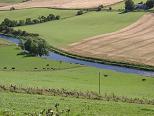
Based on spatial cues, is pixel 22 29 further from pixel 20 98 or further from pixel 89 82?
pixel 20 98

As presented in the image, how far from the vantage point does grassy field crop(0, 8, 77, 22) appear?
142250mm

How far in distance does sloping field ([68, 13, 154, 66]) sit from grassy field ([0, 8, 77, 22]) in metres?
35.1

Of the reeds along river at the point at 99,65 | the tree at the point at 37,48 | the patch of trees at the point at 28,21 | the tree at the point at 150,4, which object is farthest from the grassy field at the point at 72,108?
the tree at the point at 150,4

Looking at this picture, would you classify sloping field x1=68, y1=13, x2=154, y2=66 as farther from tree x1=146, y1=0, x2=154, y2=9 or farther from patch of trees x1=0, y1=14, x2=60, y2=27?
patch of trees x1=0, y1=14, x2=60, y2=27

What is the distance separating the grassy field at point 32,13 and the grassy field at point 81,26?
981 centimetres

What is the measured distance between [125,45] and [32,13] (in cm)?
6283

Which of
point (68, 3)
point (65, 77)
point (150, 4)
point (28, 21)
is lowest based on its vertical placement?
point (65, 77)

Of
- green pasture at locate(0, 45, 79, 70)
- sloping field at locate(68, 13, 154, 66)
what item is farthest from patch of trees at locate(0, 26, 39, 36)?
green pasture at locate(0, 45, 79, 70)

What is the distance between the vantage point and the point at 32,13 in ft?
484

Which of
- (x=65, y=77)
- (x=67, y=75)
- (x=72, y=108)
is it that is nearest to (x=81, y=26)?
(x=67, y=75)

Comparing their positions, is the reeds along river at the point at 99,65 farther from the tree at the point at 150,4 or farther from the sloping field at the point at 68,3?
the sloping field at the point at 68,3

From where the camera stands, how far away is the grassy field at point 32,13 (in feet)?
467

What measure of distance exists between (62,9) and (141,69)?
81970 mm

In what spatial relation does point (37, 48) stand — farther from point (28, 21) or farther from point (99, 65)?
point (28, 21)
